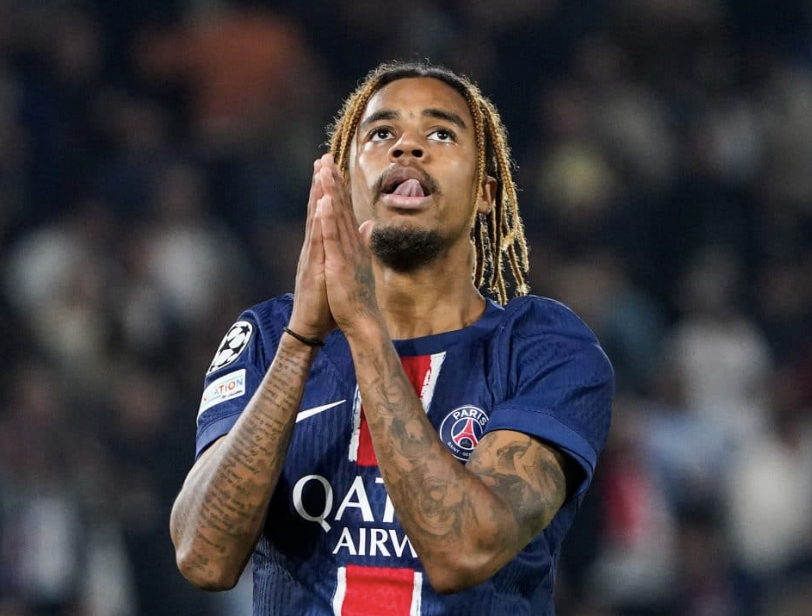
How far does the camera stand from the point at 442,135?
3172 mm

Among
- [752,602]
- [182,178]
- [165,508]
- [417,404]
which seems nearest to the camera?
[417,404]

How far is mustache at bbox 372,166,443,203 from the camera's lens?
3047mm

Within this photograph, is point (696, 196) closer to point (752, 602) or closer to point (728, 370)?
point (728, 370)

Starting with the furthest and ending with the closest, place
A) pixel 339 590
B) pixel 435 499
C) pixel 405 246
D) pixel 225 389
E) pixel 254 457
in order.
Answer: pixel 405 246 → pixel 225 389 → pixel 339 590 → pixel 254 457 → pixel 435 499

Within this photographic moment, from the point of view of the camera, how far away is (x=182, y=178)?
7.71 m

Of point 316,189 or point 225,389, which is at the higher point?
point 316,189

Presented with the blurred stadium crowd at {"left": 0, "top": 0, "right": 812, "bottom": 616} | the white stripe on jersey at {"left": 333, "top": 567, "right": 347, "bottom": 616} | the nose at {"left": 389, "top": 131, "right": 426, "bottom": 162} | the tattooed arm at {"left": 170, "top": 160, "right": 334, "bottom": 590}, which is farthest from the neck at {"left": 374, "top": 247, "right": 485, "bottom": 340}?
the blurred stadium crowd at {"left": 0, "top": 0, "right": 812, "bottom": 616}

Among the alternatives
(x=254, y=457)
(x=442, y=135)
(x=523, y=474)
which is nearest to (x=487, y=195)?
(x=442, y=135)

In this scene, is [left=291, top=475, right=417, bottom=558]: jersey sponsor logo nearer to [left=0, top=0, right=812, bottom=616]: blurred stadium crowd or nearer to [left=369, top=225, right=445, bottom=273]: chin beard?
[left=369, top=225, right=445, bottom=273]: chin beard

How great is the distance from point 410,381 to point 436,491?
36 centimetres

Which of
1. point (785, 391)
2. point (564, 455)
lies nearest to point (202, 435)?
point (564, 455)

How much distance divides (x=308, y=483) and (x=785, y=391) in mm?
4941

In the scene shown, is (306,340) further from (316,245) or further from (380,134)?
(380,134)

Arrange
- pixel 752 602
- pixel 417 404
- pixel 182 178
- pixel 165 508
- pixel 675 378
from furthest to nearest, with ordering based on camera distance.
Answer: pixel 182 178 < pixel 675 378 < pixel 752 602 < pixel 165 508 < pixel 417 404
